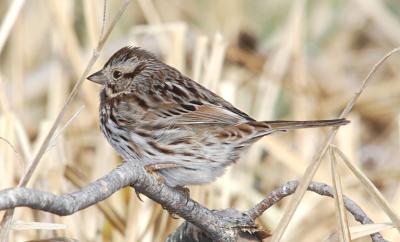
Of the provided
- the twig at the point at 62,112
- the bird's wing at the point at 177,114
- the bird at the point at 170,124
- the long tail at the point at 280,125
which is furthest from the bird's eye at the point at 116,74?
the twig at the point at 62,112

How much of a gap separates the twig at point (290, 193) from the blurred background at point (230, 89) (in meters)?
0.72

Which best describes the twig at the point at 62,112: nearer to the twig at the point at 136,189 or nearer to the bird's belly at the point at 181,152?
the twig at the point at 136,189

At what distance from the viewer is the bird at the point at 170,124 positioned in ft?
8.83

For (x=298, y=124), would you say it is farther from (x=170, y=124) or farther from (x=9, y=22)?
(x=9, y=22)

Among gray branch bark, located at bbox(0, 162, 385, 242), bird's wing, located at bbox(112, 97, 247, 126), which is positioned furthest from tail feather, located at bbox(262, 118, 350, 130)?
gray branch bark, located at bbox(0, 162, 385, 242)

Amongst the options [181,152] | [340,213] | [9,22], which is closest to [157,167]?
[181,152]

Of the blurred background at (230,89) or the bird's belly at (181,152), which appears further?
the blurred background at (230,89)

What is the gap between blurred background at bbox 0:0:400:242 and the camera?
3.22 metres

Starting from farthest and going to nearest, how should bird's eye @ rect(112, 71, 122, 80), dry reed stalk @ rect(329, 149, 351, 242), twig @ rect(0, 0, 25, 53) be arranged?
twig @ rect(0, 0, 25, 53) → bird's eye @ rect(112, 71, 122, 80) → dry reed stalk @ rect(329, 149, 351, 242)

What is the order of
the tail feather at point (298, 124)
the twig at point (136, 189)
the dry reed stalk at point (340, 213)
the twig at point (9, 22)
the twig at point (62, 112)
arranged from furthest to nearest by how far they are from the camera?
the twig at point (9, 22)
the tail feather at point (298, 124)
the dry reed stalk at point (340, 213)
the twig at point (62, 112)
the twig at point (136, 189)

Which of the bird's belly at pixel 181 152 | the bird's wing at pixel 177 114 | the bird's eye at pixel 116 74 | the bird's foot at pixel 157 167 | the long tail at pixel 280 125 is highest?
the bird's eye at pixel 116 74

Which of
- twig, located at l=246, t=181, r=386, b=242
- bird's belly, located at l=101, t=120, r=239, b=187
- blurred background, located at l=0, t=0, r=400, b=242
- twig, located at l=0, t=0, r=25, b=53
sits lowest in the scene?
twig, located at l=246, t=181, r=386, b=242

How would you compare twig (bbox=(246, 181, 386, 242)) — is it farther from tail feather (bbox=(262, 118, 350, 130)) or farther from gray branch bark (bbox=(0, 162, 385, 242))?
tail feather (bbox=(262, 118, 350, 130))

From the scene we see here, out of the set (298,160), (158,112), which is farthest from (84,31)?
(158,112)
